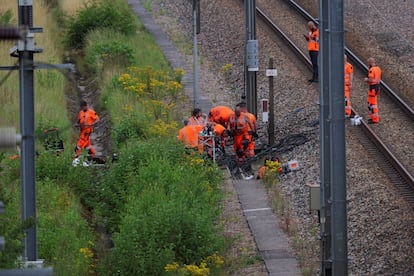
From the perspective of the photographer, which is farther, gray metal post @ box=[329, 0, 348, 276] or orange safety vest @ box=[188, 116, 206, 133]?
orange safety vest @ box=[188, 116, 206, 133]

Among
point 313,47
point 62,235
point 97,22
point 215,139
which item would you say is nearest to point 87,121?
point 215,139

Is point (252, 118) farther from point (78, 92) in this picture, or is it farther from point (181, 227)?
point (78, 92)

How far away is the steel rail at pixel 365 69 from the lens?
→ 2294cm

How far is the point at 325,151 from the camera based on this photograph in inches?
590

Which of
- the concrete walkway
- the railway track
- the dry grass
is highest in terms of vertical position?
the dry grass

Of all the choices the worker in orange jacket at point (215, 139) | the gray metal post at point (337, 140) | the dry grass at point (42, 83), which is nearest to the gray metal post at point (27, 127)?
the gray metal post at point (337, 140)

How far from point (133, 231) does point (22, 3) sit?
3.66m

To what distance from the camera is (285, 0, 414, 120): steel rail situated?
22938 millimetres

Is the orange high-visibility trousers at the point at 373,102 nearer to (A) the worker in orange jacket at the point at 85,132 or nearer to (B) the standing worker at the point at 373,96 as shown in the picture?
(B) the standing worker at the point at 373,96

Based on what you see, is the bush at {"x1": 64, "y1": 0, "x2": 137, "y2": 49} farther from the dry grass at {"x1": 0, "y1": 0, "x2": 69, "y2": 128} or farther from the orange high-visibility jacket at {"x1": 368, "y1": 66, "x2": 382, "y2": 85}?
the orange high-visibility jacket at {"x1": 368, "y1": 66, "x2": 382, "y2": 85}

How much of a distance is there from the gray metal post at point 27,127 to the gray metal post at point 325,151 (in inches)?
153

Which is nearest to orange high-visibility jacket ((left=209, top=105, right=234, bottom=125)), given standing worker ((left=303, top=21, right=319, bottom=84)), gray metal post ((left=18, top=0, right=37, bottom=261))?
standing worker ((left=303, top=21, right=319, bottom=84))

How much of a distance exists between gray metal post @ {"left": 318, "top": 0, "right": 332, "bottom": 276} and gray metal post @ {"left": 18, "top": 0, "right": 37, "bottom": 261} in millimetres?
3887

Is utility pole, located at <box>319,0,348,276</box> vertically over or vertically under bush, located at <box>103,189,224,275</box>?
over
